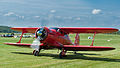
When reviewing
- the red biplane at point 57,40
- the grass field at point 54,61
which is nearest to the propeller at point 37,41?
the red biplane at point 57,40

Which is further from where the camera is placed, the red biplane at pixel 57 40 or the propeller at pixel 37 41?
the red biplane at pixel 57 40

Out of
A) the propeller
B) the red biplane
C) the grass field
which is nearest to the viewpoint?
the grass field

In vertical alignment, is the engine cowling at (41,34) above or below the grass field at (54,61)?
above

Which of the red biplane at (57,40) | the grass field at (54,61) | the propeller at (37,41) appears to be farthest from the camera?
the red biplane at (57,40)

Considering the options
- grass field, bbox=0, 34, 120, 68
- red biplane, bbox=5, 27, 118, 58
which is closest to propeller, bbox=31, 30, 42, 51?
red biplane, bbox=5, 27, 118, 58

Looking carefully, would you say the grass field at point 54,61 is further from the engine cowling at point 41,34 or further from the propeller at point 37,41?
the engine cowling at point 41,34

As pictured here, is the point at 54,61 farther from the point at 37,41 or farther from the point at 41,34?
the point at 37,41

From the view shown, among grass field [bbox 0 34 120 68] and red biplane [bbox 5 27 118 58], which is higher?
red biplane [bbox 5 27 118 58]

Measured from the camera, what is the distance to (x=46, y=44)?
13.6 m

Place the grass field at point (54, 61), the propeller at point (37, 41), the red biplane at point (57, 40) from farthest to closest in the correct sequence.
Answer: the red biplane at point (57, 40) < the propeller at point (37, 41) < the grass field at point (54, 61)

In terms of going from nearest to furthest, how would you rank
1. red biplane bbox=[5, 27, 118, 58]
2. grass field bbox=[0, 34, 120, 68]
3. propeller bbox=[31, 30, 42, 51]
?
1. grass field bbox=[0, 34, 120, 68]
2. propeller bbox=[31, 30, 42, 51]
3. red biplane bbox=[5, 27, 118, 58]

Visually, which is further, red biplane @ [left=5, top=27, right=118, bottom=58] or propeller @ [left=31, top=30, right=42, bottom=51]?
red biplane @ [left=5, top=27, right=118, bottom=58]

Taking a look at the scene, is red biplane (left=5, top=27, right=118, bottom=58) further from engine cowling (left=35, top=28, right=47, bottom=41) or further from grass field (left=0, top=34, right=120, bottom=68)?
grass field (left=0, top=34, right=120, bottom=68)

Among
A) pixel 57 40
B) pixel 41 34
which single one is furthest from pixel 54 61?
pixel 57 40
